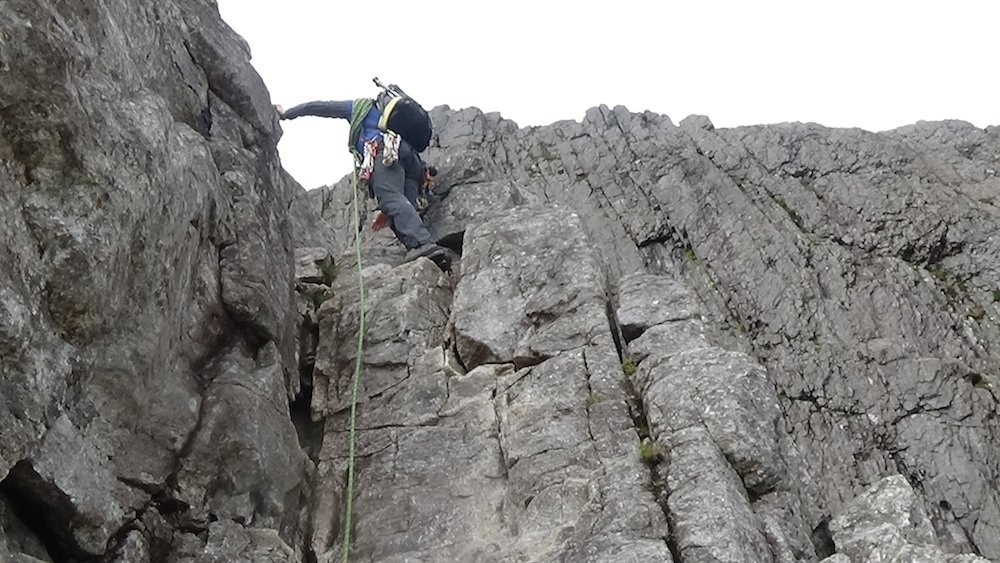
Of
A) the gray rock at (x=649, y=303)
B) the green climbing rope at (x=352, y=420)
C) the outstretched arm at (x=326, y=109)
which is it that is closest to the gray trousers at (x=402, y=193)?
the outstretched arm at (x=326, y=109)

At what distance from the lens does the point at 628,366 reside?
13.3 metres

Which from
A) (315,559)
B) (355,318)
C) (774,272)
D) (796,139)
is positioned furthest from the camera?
(796,139)

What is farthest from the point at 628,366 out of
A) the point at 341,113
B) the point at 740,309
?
the point at 740,309

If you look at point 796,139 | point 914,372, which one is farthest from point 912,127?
point 914,372

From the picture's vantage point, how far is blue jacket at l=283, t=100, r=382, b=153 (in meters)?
19.0

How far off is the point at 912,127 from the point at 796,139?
5781 millimetres

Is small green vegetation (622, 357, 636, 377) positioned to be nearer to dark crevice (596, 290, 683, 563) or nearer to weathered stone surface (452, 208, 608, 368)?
dark crevice (596, 290, 683, 563)

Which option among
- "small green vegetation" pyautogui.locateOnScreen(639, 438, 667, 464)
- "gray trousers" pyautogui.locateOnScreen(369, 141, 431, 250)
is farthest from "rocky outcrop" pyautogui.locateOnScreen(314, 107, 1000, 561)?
"gray trousers" pyautogui.locateOnScreen(369, 141, 431, 250)

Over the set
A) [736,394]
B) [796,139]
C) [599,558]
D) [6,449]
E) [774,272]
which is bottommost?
[599,558]

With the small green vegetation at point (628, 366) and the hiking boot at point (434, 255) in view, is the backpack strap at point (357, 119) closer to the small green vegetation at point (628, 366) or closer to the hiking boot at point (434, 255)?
the hiking boot at point (434, 255)

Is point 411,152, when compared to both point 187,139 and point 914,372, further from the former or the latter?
point 914,372

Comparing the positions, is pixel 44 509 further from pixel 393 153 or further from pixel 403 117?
pixel 403 117

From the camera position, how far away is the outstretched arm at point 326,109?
64.1ft

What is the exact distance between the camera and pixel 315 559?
1138cm
